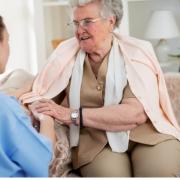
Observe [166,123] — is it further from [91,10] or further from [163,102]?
[91,10]

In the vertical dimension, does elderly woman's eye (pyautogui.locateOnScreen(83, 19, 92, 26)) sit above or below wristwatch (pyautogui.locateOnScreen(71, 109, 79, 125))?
above

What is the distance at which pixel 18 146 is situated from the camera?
1293 millimetres

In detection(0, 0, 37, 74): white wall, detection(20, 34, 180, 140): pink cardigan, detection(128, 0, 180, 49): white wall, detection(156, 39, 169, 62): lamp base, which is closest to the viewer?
detection(20, 34, 180, 140): pink cardigan

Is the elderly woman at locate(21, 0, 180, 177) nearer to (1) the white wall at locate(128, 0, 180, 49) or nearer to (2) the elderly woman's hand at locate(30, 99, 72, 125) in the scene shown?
(2) the elderly woman's hand at locate(30, 99, 72, 125)

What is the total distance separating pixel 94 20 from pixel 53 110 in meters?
0.46

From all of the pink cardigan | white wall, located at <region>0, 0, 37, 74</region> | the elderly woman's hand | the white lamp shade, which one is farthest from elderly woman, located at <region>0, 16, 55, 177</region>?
white wall, located at <region>0, 0, 37, 74</region>

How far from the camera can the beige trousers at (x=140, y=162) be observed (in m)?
1.76

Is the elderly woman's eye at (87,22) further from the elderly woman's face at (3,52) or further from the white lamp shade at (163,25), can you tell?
the white lamp shade at (163,25)

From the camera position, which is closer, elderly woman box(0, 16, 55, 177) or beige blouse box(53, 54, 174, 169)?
A: elderly woman box(0, 16, 55, 177)

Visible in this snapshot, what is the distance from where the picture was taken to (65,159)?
1.84m

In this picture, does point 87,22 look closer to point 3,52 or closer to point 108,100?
point 108,100

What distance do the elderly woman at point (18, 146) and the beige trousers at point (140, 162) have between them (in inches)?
19.3

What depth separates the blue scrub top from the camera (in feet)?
4.23

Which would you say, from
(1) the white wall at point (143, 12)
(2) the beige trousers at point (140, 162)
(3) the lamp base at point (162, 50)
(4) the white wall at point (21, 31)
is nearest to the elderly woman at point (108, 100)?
(2) the beige trousers at point (140, 162)
